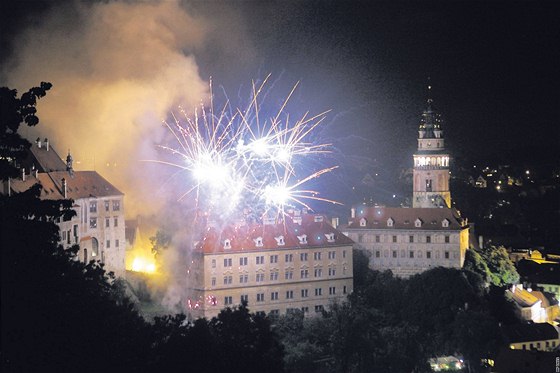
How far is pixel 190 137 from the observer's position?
71.2 metres

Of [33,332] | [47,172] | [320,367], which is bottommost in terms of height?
[320,367]

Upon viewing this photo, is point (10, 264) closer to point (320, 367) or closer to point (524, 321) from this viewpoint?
point (320, 367)

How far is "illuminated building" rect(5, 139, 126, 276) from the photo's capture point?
64.3m

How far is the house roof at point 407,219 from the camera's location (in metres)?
75.6

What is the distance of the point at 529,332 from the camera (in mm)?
70938

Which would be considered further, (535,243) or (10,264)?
(535,243)

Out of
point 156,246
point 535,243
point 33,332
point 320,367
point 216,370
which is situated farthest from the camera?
point 535,243

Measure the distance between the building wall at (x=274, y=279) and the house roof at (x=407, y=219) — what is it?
4.67 m

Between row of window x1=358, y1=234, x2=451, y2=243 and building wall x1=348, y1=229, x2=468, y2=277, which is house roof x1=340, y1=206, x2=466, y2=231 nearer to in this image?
building wall x1=348, y1=229, x2=468, y2=277

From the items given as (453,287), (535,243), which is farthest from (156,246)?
(535,243)

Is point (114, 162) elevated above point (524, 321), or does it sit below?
above

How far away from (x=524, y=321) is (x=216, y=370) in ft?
115

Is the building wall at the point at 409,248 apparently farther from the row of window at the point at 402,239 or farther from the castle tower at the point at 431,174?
the castle tower at the point at 431,174

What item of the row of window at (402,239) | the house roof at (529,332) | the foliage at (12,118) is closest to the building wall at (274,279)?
the row of window at (402,239)
